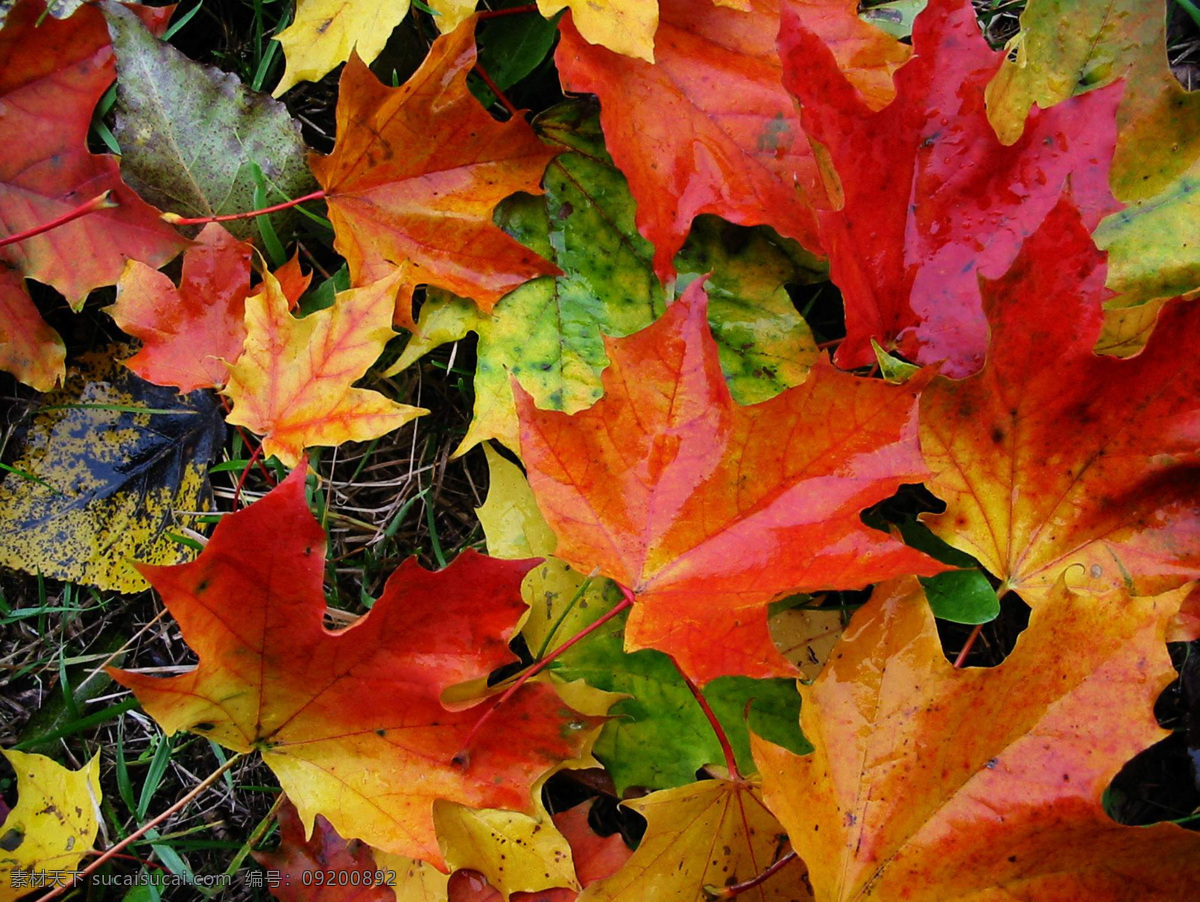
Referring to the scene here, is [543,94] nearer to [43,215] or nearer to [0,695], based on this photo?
[43,215]

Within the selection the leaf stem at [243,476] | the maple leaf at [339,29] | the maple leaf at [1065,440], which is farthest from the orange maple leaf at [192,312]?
the maple leaf at [1065,440]

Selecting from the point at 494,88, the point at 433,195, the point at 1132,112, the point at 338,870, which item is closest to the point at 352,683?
the point at 338,870

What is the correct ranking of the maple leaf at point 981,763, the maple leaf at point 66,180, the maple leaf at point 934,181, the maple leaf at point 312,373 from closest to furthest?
the maple leaf at point 981,763 < the maple leaf at point 934,181 < the maple leaf at point 312,373 < the maple leaf at point 66,180

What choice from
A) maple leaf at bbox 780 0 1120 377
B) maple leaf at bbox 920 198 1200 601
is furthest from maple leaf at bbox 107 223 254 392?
maple leaf at bbox 920 198 1200 601

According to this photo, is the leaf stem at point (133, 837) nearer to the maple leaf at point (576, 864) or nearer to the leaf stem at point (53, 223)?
the maple leaf at point (576, 864)

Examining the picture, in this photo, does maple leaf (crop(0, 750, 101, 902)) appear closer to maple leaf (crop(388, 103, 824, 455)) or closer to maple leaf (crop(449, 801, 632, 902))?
maple leaf (crop(449, 801, 632, 902))
